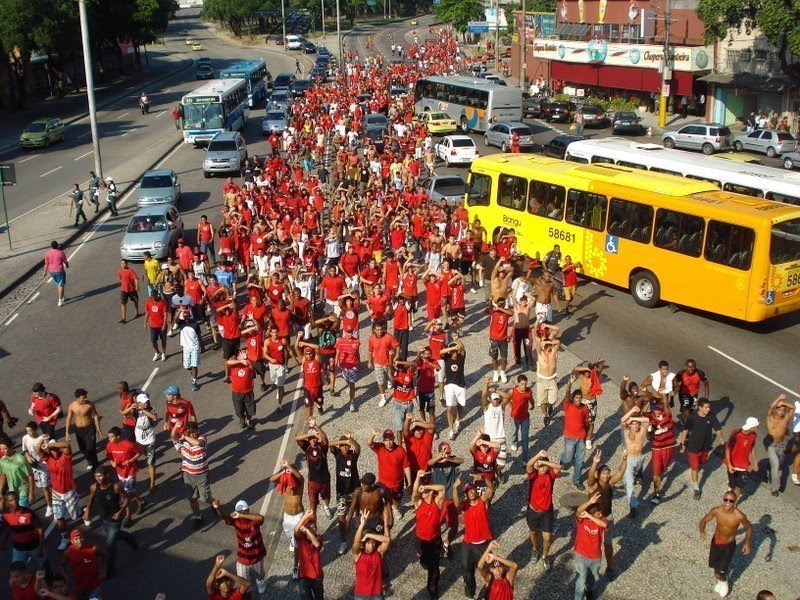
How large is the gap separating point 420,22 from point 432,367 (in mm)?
138411

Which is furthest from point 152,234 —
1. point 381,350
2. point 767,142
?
point 767,142

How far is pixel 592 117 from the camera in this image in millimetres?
51312

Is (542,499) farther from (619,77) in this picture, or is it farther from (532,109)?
(619,77)

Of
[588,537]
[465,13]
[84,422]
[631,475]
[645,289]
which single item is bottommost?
[645,289]

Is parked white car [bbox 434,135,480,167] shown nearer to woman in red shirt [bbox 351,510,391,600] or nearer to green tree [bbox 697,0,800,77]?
green tree [bbox 697,0,800,77]

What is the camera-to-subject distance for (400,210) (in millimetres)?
24609

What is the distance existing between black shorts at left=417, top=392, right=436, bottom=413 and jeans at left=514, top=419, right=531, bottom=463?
1419mm

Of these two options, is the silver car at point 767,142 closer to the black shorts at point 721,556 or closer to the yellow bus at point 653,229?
the yellow bus at point 653,229

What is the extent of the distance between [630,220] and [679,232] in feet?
4.85

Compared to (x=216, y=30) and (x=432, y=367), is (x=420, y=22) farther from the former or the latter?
(x=432, y=367)

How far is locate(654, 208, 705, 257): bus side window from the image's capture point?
18.9 m

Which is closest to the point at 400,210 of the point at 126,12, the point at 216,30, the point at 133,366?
the point at 133,366

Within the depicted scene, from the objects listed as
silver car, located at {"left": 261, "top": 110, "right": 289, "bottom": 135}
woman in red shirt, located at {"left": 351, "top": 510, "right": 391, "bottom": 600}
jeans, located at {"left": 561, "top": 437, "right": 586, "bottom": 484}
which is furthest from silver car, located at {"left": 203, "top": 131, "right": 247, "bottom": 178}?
woman in red shirt, located at {"left": 351, "top": 510, "right": 391, "bottom": 600}

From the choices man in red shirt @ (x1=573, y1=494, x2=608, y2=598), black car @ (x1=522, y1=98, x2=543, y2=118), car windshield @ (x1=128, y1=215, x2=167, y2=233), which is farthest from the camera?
black car @ (x1=522, y1=98, x2=543, y2=118)
